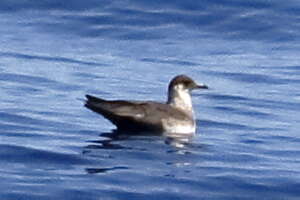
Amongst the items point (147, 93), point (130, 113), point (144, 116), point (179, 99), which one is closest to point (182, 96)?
point (179, 99)

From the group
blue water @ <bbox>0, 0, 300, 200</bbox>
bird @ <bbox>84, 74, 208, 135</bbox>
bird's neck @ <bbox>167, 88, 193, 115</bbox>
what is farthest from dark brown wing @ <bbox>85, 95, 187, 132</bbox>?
bird's neck @ <bbox>167, 88, 193, 115</bbox>

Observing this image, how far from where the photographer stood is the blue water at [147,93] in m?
13.6

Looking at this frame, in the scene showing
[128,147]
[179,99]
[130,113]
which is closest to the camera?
[128,147]

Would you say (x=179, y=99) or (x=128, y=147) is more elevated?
(x=179, y=99)

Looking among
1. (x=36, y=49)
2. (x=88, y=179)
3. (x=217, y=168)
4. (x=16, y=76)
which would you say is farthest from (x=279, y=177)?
(x=36, y=49)

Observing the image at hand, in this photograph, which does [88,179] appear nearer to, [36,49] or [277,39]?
[36,49]

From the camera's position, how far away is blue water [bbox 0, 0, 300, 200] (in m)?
13.6

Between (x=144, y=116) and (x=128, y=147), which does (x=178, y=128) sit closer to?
(x=144, y=116)

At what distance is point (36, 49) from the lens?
23.6 m

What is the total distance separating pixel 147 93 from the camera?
19.8 meters

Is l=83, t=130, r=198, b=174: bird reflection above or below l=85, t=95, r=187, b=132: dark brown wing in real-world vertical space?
Result: below

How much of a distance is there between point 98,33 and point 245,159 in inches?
421

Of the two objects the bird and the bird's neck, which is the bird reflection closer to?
the bird

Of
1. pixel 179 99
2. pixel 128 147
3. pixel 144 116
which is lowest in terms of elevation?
pixel 128 147
